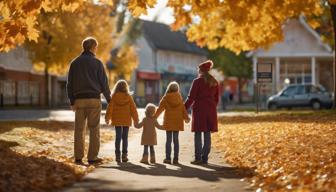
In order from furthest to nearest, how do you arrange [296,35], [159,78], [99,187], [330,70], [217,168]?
1. [159,78]
2. [330,70]
3. [296,35]
4. [217,168]
5. [99,187]

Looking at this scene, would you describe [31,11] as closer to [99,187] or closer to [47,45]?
[99,187]

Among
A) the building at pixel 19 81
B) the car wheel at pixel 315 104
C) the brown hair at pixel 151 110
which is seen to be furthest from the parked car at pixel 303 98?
the brown hair at pixel 151 110

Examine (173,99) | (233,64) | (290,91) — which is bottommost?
(173,99)

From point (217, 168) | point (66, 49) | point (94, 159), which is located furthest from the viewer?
point (66, 49)

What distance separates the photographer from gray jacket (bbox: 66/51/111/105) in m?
12.3

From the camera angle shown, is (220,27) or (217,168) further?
(220,27)

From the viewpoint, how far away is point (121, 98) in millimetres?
13062


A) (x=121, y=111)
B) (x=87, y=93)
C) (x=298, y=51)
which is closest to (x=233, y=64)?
(x=298, y=51)

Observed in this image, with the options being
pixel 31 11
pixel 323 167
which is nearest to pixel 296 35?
pixel 31 11

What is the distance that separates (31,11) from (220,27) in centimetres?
1763

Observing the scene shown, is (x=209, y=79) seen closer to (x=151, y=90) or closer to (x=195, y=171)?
(x=195, y=171)

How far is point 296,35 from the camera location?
58.3 metres

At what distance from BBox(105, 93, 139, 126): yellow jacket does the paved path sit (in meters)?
0.73

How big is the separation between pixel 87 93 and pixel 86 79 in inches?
9.1
